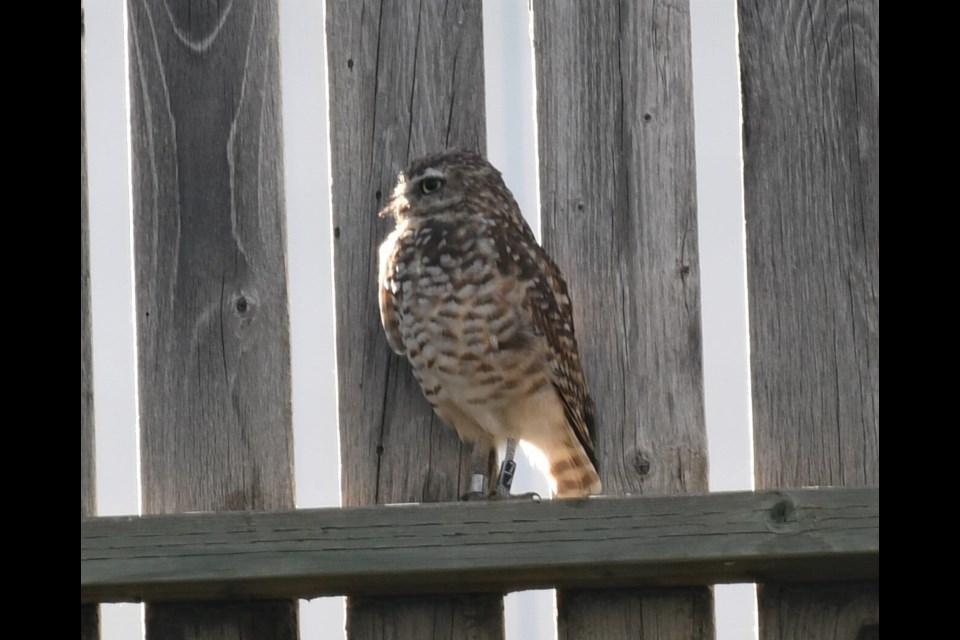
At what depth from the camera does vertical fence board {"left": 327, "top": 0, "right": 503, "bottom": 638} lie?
361 centimetres

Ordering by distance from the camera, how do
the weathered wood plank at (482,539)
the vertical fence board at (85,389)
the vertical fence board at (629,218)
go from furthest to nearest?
the vertical fence board at (629,218)
the vertical fence board at (85,389)
the weathered wood plank at (482,539)

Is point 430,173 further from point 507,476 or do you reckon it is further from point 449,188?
point 507,476

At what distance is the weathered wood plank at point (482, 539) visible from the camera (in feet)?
10.2

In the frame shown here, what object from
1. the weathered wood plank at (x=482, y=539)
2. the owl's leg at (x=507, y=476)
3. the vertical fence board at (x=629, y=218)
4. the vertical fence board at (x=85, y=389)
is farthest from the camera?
the owl's leg at (x=507, y=476)

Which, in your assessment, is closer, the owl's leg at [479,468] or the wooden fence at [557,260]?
the wooden fence at [557,260]

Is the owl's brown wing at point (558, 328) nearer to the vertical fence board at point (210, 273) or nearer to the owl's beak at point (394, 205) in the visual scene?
the owl's beak at point (394, 205)

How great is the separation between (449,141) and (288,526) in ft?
4.01

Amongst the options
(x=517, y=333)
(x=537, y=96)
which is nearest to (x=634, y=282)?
(x=517, y=333)

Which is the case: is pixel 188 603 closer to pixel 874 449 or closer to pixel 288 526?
pixel 288 526

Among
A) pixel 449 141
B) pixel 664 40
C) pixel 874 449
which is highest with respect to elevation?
pixel 664 40

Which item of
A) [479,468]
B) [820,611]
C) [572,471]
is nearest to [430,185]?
[479,468]

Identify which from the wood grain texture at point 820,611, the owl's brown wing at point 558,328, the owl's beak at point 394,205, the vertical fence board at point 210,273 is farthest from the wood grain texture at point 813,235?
the vertical fence board at point 210,273

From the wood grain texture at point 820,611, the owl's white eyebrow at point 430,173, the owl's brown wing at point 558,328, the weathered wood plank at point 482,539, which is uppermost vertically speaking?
the owl's white eyebrow at point 430,173

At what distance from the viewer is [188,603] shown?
3445 millimetres
